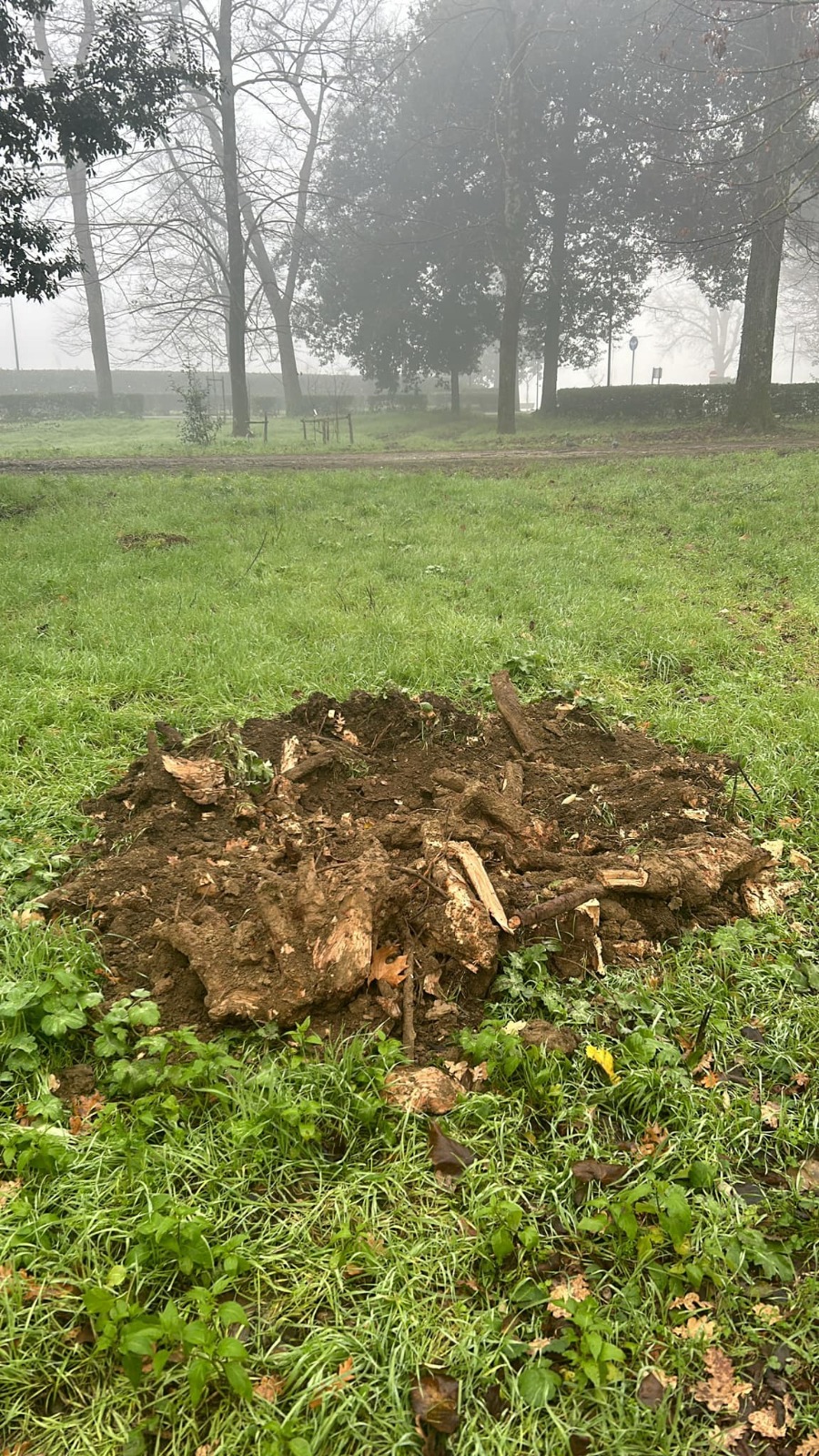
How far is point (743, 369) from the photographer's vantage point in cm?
1762

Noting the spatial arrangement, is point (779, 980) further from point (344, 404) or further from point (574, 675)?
point (344, 404)

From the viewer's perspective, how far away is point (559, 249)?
82.6 ft

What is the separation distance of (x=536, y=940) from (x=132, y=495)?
9770 millimetres

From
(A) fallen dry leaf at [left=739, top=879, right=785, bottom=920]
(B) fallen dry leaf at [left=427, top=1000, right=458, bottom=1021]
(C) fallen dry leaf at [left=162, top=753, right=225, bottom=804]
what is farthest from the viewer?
(C) fallen dry leaf at [left=162, top=753, right=225, bottom=804]

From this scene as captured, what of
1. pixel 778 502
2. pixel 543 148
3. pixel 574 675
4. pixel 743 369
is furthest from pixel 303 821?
pixel 543 148

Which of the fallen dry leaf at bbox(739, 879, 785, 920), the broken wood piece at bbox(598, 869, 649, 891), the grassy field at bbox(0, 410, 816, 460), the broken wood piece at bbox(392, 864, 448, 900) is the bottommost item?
the fallen dry leaf at bbox(739, 879, 785, 920)

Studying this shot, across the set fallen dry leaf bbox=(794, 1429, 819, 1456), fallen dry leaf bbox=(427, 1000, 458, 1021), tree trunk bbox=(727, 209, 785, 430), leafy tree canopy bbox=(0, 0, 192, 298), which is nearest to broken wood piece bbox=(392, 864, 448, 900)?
fallen dry leaf bbox=(427, 1000, 458, 1021)

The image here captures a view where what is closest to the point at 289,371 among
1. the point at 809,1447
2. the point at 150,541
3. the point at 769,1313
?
the point at 150,541

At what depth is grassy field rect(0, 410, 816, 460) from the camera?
18438 mm

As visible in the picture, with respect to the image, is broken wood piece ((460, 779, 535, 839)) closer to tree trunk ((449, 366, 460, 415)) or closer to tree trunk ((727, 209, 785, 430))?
tree trunk ((727, 209, 785, 430))

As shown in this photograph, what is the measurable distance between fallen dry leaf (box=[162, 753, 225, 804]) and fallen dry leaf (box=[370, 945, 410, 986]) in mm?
1186

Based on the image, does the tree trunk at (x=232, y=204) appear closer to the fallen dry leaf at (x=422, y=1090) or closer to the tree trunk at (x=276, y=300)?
the tree trunk at (x=276, y=300)

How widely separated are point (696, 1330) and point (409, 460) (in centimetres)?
1582

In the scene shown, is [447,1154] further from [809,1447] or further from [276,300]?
[276,300]
